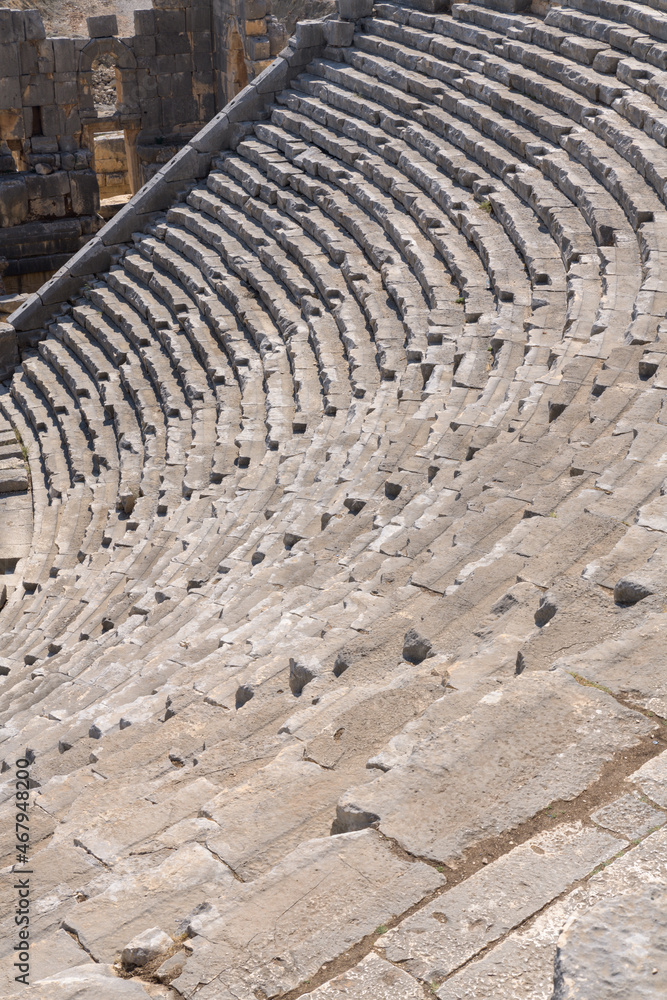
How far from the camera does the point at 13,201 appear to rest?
76.7ft

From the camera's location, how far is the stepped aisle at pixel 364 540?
143 inches

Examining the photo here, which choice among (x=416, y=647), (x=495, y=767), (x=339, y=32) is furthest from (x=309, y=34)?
(x=495, y=767)

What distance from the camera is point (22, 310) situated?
61.1 feet

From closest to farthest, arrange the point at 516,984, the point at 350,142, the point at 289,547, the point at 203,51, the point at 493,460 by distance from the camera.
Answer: the point at 516,984, the point at 493,460, the point at 289,547, the point at 350,142, the point at 203,51

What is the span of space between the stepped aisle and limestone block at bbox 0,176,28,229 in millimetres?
5810

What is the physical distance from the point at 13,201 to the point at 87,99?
3119mm

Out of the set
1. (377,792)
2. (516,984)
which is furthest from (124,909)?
(516,984)

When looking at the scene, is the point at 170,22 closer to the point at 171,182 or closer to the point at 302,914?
the point at 171,182

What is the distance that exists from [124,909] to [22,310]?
16.0 m

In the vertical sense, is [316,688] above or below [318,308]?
below

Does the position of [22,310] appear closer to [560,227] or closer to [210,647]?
[560,227]

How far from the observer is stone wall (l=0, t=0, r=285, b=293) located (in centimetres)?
2338

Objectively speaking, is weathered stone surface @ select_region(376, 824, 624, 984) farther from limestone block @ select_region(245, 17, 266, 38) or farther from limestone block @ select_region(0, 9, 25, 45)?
limestone block @ select_region(0, 9, 25, 45)

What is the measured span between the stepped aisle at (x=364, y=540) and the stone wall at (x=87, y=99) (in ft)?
18.5
